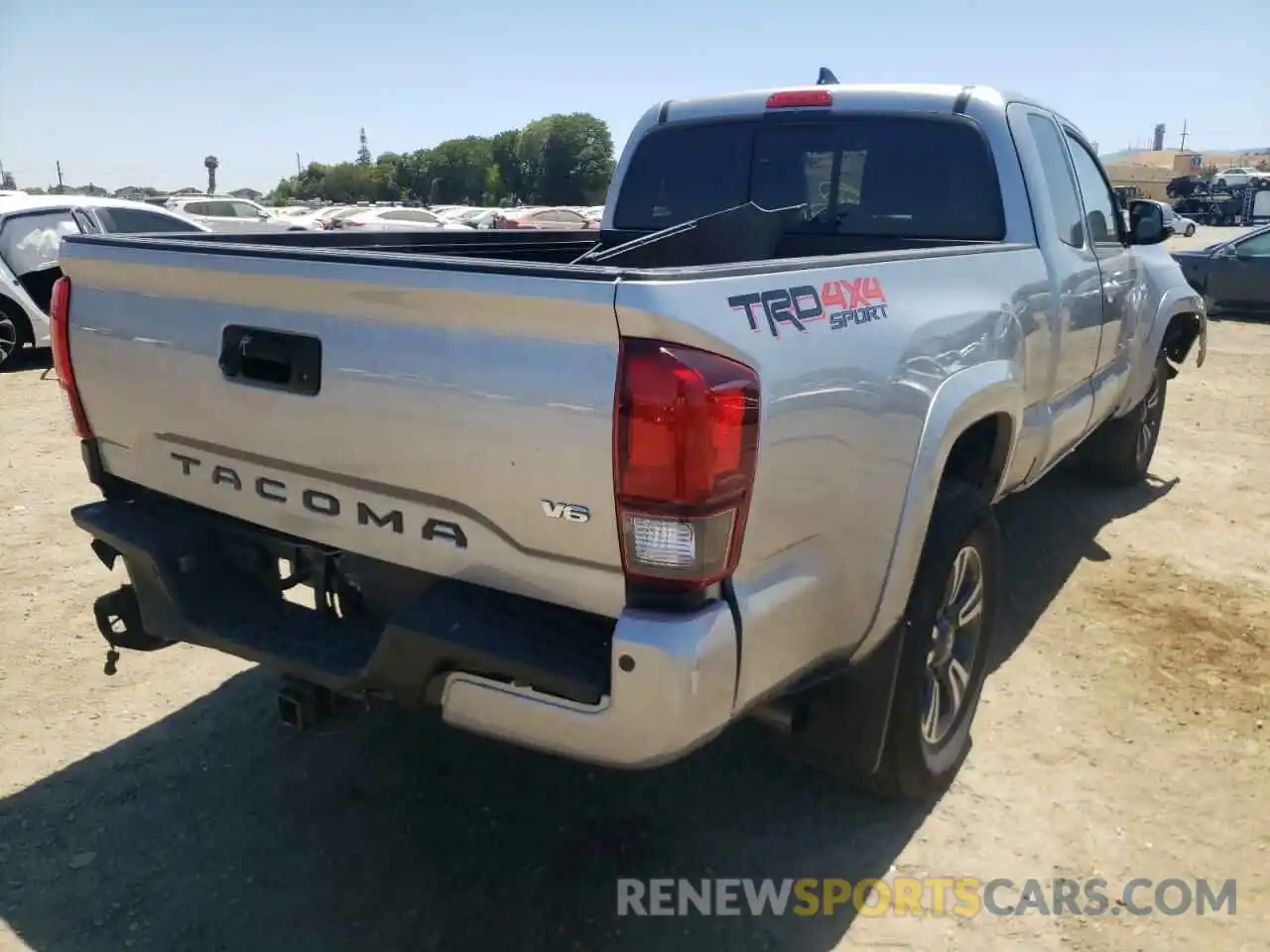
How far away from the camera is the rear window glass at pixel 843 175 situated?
12.4ft

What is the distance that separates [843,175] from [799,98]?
0.40m

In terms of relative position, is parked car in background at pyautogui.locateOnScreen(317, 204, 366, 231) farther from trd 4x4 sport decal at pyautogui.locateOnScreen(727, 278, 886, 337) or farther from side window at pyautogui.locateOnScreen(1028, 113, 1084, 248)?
trd 4x4 sport decal at pyautogui.locateOnScreen(727, 278, 886, 337)

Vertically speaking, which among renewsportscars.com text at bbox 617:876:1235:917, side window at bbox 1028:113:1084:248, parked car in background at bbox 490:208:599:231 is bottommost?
renewsportscars.com text at bbox 617:876:1235:917

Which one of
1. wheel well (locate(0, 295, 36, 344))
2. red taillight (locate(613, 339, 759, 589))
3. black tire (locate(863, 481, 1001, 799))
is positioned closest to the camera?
red taillight (locate(613, 339, 759, 589))

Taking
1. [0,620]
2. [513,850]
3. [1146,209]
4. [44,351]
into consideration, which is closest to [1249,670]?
[1146,209]

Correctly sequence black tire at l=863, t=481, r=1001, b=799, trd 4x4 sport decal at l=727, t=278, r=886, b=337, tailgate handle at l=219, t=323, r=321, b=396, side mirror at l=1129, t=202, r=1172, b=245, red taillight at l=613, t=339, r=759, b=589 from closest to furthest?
red taillight at l=613, t=339, r=759, b=589
trd 4x4 sport decal at l=727, t=278, r=886, b=337
tailgate handle at l=219, t=323, r=321, b=396
black tire at l=863, t=481, r=1001, b=799
side mirror at l=1129, t=202, r=1172, b=245

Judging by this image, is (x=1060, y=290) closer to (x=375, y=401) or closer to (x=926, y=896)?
(x=926, y=896)

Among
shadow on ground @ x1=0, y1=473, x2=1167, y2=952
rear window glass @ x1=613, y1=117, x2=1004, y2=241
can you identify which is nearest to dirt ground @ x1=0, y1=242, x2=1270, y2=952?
shadow on ground @ x1=0, y1=473, x2=1167, y2=952

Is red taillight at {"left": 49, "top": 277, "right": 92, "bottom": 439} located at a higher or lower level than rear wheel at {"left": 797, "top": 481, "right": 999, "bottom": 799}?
higher

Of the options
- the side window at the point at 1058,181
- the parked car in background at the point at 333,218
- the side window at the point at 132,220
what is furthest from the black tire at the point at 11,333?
the parked car in background at the point at 333,218

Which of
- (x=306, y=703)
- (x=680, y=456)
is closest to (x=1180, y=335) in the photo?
(x=680, y=456)

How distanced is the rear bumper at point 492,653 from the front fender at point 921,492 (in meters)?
0.69

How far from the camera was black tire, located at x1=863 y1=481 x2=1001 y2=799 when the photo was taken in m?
2.78

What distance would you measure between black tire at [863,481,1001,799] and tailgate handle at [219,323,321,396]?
1.66 metres
